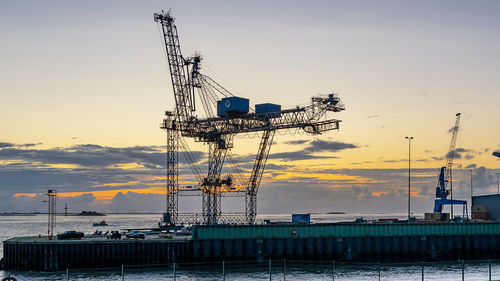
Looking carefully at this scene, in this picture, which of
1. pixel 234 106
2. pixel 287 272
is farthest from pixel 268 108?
pixel 287 272

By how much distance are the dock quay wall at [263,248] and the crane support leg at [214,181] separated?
37.1 m

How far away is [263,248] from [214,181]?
42.1 metres

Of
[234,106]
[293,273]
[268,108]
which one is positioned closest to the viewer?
[293,273]

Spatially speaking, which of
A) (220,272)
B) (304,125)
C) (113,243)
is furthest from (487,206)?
(113,243)

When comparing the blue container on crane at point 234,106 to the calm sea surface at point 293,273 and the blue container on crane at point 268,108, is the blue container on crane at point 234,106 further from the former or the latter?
the calm sea surface at point 293,273

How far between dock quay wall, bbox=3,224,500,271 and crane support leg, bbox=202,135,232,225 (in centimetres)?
3714

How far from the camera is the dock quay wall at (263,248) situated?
70.5 meters

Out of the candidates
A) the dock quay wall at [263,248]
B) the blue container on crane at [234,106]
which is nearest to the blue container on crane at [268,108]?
the blue container on crane at [234,106]

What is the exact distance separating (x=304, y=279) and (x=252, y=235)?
14.2 meters

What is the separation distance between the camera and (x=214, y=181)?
116 metres

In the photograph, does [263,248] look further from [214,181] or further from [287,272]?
[214,181]

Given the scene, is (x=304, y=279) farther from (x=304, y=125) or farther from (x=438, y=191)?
(x=438, y=191)

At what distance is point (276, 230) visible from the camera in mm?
76125

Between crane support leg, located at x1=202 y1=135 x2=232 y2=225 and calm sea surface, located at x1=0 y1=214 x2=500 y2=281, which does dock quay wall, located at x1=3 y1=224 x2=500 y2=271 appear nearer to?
calm sea surface, located at x1=0 y1=214 x2=500 y2=281
